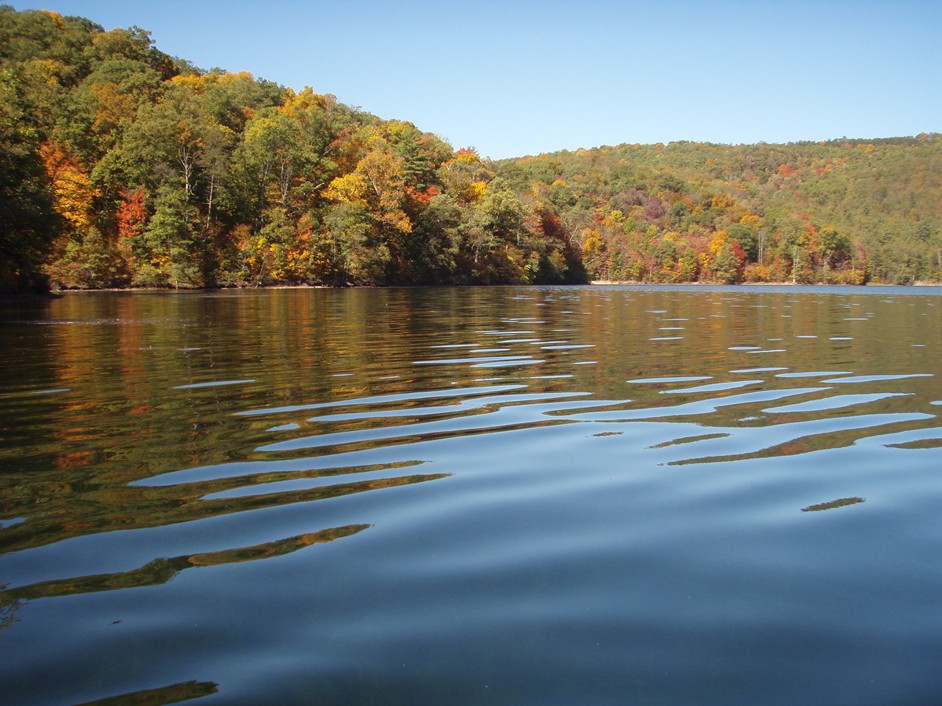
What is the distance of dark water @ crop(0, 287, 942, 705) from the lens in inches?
107

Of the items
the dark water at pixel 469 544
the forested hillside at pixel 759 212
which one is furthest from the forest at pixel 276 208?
the dark water at pixel 469 544

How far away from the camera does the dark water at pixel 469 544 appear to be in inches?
107

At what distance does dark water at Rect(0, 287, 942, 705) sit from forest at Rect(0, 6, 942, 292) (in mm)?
28106

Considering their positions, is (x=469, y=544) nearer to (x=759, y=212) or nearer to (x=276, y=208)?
(x=276, y=208)

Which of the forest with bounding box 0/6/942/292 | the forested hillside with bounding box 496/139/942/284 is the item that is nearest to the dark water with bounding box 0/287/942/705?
the forest with bounding box 0/6/942/292

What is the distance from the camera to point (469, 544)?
3.98 metres

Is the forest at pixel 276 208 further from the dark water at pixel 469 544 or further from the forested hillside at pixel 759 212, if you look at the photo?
the dark water at pixel 469 544

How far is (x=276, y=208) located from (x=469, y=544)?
63.4 metres

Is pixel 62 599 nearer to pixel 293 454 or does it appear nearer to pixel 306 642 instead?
pixel 306 642

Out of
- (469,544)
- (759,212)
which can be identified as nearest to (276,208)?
(469,544)

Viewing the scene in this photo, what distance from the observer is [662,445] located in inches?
250

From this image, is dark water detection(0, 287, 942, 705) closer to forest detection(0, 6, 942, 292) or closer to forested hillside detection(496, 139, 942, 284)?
forest detection(0, 6, 942, 292)

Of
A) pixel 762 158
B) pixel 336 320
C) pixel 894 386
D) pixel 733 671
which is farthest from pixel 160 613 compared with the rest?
pixel 762 158

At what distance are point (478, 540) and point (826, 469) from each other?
306cm
